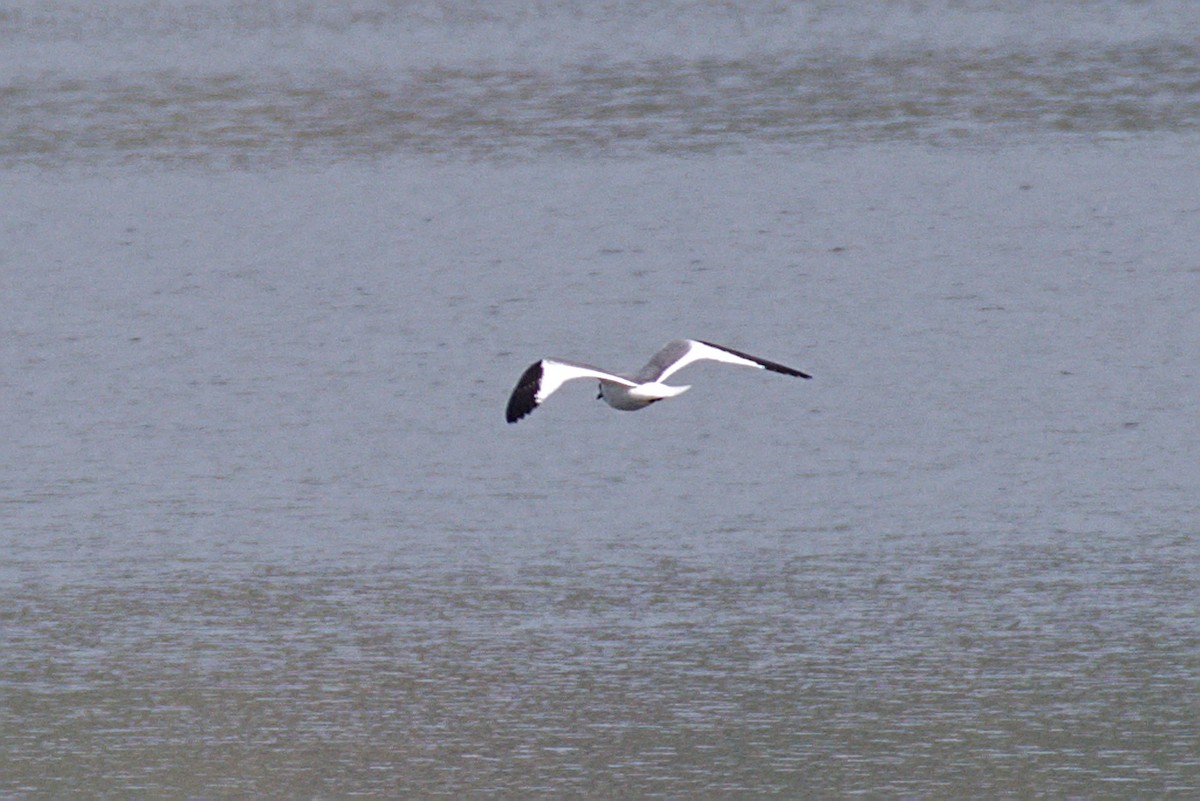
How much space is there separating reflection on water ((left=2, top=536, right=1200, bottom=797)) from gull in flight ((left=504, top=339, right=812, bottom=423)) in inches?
35.7

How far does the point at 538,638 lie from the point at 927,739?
2.25 meters

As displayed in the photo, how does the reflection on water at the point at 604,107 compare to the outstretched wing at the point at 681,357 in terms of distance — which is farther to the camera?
the reflection on water at the point at 604,107

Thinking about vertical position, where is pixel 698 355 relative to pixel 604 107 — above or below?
above

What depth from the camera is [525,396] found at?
1148 cm

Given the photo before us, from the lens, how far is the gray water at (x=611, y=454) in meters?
10.2

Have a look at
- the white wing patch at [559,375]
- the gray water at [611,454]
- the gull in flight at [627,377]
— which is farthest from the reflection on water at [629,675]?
the white wing patch at [559,375]

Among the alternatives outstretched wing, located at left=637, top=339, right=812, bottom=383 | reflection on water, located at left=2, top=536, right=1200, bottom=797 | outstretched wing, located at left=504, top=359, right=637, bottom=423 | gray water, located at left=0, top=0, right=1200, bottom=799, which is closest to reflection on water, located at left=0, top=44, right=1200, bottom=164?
gray water, located at left=0, top=0, right=1200, bottom=799

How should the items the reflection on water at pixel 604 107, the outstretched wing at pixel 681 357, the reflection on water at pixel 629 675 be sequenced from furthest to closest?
the reflection on water at pixel 604 107 < the outstretched wing at pixel 681 357 < the reflection on water at pixel 629 675

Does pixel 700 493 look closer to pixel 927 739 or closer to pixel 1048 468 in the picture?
pixel 1048 468

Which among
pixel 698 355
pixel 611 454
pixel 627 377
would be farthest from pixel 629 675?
pixel 611 454

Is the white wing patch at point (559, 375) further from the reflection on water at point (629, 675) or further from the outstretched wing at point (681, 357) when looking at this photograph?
the reflection on water at point (629, 675)

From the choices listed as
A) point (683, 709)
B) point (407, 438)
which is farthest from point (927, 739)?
point (407, 438)

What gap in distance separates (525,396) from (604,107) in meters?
17.6

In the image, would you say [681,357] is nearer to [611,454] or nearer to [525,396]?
[525,396]
